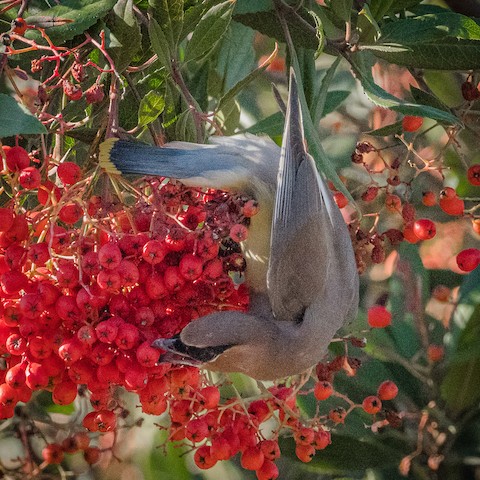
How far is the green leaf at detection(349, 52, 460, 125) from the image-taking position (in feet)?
8.36

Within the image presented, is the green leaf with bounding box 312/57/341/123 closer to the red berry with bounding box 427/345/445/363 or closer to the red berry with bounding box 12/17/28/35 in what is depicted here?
the red berry with bounding box 12/17/28/35

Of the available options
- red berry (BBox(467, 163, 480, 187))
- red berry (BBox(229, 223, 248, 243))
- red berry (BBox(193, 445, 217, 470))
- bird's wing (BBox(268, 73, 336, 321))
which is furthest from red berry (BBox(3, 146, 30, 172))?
red berry (BBox(467, 163, 480, 187))

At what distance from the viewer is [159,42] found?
2.38 metres

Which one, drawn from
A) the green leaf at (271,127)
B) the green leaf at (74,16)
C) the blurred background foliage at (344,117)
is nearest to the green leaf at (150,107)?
the blurred background foliage at (344,117)

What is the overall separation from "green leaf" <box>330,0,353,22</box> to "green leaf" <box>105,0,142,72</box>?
24.6 inches

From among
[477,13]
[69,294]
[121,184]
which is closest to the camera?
[69,294]

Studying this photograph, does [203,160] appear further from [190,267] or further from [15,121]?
[15,121]

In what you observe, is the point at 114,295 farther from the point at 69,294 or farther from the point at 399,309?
the point at 399,309

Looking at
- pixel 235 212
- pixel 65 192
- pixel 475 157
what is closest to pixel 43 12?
pixel 65 192

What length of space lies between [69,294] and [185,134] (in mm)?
555

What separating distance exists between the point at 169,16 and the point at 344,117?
7.75ft

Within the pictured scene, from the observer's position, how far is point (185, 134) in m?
2.52

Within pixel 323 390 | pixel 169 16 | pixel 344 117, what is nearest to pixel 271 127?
pixel 169 16

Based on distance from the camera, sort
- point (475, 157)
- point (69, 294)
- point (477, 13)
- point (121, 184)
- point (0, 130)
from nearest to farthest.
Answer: point (0, 130)
point (69, 294)
point (121, 184)
point (477, 13)
point (475, 157)
